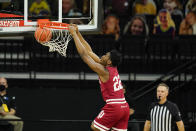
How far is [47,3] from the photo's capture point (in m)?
13.6

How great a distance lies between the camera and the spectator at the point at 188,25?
548 inches

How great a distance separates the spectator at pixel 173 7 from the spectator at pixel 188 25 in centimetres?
34


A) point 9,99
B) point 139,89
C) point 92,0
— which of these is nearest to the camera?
point 92,0

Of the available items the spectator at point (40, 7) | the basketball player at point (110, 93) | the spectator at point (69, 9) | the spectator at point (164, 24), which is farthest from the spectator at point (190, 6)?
the basketball player at point (110, 93)

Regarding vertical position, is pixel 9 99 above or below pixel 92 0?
below

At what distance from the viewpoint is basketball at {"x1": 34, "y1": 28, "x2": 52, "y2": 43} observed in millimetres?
8531

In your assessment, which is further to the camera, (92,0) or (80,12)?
(80,12)

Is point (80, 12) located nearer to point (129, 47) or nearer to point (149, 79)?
point (129, 47)

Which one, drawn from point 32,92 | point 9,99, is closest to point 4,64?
point 32,92

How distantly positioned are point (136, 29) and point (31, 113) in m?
3.63

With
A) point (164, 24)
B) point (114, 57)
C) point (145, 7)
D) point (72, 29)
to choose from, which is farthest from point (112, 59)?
point (145, 7)

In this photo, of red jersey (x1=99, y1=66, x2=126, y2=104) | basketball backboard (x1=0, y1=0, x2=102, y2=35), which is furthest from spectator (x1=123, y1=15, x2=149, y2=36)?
red jersey (x1=99, y1=66, x2=126, y2=104)

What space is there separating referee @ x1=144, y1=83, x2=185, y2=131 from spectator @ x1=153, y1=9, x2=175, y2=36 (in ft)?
16.6

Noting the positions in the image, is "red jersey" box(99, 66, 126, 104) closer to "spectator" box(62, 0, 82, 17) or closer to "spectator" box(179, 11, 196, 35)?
"spectator" box(62, 0, 82, 17)
